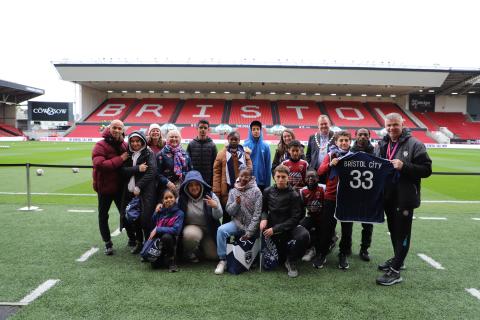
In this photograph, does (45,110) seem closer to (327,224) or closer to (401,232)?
(327,224)

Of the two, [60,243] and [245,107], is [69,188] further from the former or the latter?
[245,107]

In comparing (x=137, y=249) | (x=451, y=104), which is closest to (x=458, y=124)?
(x=451, y=104)

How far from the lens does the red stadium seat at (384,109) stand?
40019mm

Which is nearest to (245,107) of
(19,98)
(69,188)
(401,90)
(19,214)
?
(401,90)

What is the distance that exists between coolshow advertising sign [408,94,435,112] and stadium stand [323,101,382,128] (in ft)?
19.9

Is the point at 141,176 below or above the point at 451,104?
below

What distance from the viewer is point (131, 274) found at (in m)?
3.82

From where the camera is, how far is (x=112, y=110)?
136 ft

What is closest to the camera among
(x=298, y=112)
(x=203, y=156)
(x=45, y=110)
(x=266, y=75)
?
(x=203, y=156)

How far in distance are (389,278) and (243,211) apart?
68.1 inches

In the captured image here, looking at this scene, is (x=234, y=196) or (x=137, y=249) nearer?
(x=234, y=196)

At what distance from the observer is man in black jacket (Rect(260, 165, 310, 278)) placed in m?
3.88

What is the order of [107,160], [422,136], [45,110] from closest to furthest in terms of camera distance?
1. [107,160]
2. [422,136]
3. [45,110]

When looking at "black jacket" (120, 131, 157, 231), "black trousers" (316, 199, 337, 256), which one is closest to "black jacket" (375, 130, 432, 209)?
"black trousers" (316, 199, 337, 256)
